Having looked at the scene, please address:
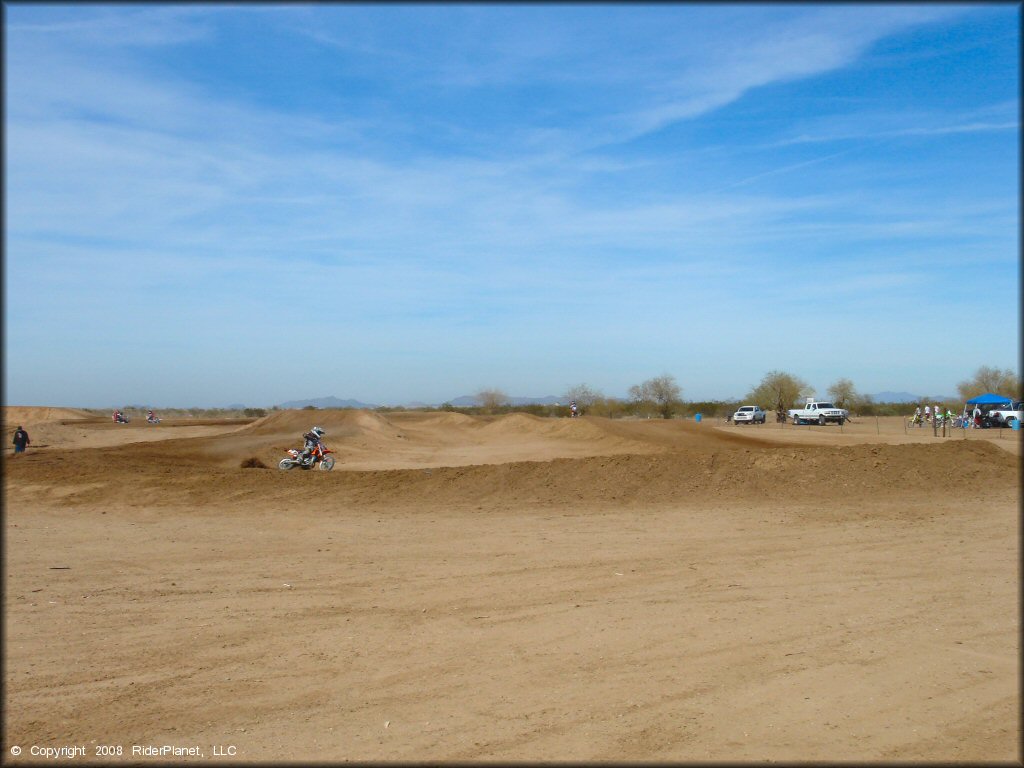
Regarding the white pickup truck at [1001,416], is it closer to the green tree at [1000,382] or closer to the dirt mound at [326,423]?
the green tree at [1000,382]

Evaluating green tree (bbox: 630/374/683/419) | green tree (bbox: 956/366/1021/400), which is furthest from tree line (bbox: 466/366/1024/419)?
green tree (bbox: 956/366/1021/400)

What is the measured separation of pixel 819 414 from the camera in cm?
A: 5628

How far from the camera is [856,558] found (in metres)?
10.9

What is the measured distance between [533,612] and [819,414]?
52.3m

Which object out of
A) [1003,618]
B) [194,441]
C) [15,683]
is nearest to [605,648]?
[1003,618]

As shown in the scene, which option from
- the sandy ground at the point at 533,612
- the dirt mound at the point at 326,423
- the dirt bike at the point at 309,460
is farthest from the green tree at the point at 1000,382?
the dirt mound at the point at 326,423

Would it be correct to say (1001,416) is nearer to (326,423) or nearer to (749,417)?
(749,417)

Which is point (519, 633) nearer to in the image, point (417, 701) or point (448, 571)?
point (417, 701)

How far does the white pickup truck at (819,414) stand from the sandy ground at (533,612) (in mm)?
38842

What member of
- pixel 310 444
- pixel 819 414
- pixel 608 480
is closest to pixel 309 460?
pixel 310 444

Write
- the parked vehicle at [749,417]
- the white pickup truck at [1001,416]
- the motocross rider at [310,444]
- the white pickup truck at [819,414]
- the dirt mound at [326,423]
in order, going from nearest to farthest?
the motocross rider at [310,444] → the white pickup truck at [1001,416] → the dirt mound at [326,423] → the white pickup truck at [819,414] → the parked vehicle at [749,417]

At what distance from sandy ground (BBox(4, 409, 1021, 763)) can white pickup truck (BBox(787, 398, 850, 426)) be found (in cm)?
3884

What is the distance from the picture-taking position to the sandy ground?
5438 millimetres

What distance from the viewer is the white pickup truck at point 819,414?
56188mm
